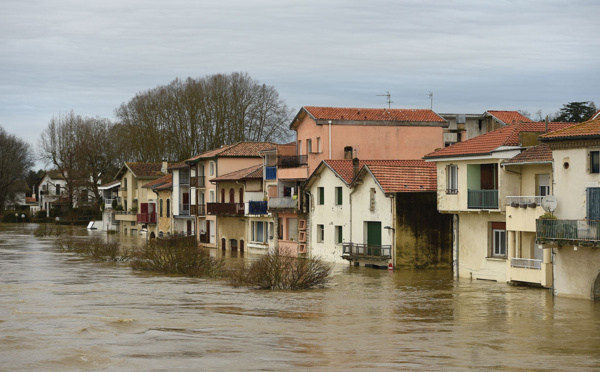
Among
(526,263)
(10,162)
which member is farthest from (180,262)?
(10,162)

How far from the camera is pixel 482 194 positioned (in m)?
38.8

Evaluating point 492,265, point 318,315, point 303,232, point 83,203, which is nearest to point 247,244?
point 303,232

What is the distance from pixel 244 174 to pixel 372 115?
12.6 metres

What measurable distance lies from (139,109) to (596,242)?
7247cm

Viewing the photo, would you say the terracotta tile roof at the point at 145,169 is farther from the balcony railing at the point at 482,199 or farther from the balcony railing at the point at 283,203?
the balcony railing at the point at 482,199

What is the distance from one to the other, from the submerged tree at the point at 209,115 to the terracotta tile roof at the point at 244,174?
853 inches

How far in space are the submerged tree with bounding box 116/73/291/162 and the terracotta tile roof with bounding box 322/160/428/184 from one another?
37516 mm

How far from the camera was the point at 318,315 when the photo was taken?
2897 centimetres

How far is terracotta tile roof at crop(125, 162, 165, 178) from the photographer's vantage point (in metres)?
93.6

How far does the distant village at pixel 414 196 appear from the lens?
3259 cm

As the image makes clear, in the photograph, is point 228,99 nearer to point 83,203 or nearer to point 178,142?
point 178,142

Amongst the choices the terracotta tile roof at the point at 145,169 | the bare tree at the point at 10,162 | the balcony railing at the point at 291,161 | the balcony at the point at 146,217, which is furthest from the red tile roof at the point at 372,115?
the bare tree at the point at 10,162

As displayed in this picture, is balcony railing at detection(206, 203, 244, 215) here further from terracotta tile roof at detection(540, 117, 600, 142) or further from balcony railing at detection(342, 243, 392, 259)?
terracotta tile roof at detection(540, 117, 600, 142)

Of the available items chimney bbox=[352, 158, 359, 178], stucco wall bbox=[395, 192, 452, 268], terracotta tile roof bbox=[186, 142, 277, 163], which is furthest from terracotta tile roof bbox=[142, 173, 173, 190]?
stucco wall bbox=[395, 192, 452, 268]
